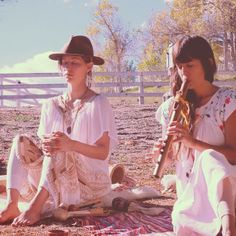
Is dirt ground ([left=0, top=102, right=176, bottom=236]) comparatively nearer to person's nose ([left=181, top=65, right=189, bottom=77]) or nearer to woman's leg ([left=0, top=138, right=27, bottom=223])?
woman's leg ([left=0, top=138, right=27, bottom=223])

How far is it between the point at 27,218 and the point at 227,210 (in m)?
1.58

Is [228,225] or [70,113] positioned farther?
[70,113]

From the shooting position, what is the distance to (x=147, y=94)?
50.5ft

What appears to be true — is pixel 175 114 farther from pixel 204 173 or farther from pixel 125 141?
pixel 125 141

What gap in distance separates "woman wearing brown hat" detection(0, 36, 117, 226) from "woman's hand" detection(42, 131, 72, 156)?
0.01m

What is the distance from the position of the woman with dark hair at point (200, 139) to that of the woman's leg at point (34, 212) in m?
0.94

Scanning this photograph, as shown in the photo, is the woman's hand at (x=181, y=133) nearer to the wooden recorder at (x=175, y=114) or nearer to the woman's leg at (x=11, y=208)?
the wooden recorder at (x=175, y=114)

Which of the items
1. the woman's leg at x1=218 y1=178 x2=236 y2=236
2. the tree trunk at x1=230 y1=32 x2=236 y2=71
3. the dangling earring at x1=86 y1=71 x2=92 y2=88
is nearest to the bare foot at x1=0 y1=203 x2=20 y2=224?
the dangling earring at x1=86 y1=71 x2=92 y2=88

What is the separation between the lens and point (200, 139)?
2891 millimetres

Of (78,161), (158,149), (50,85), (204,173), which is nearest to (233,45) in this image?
(50,85)

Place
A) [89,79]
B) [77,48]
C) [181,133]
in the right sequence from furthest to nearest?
[89,79] < [77,48] < [181,133]

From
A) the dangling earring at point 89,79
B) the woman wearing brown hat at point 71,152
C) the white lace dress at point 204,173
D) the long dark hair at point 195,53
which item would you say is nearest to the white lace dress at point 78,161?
the woman wearing brown hat at point 71,152

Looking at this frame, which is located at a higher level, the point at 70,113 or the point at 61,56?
the point at 61,56

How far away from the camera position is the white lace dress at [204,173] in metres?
2.49
